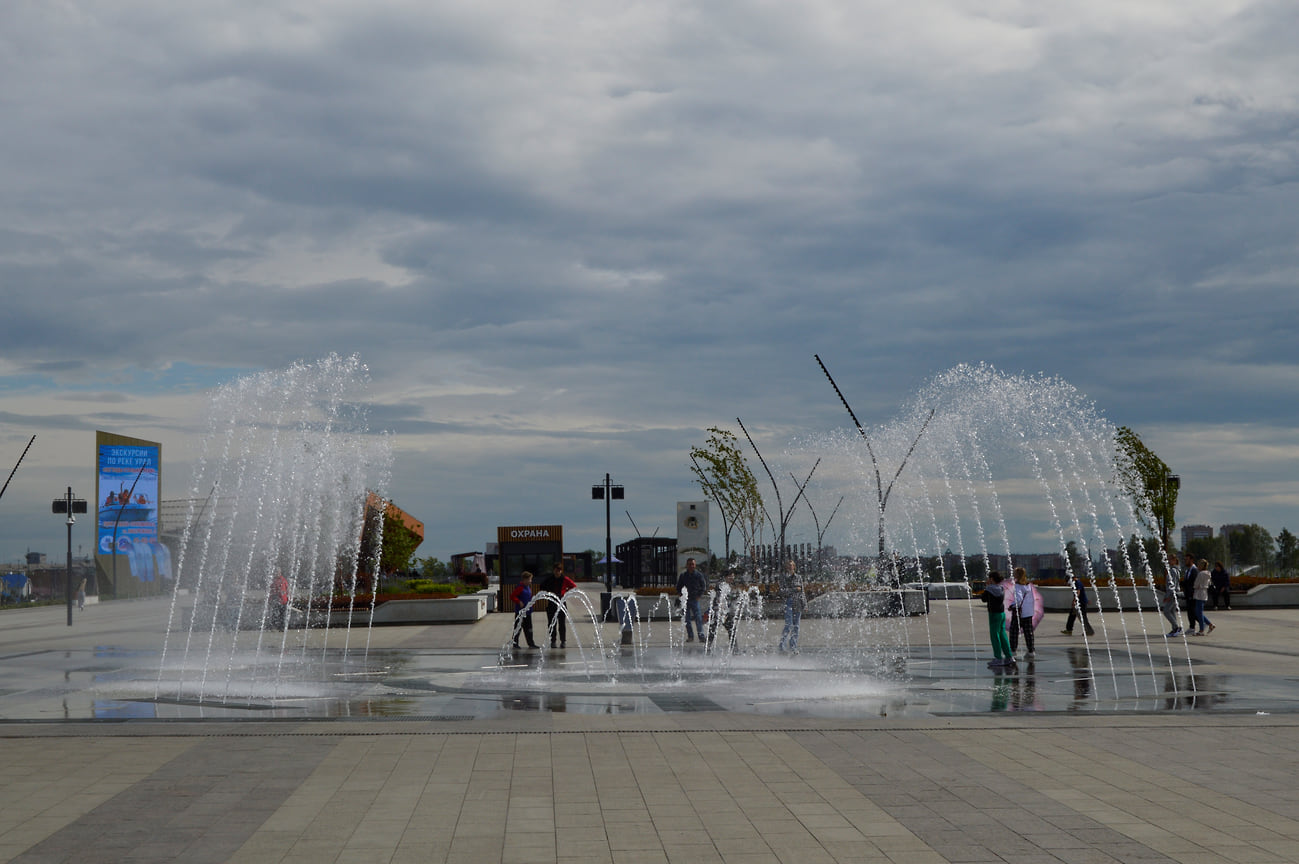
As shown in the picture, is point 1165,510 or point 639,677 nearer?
point 639,677

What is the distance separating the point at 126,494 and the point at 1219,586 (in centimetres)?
5471

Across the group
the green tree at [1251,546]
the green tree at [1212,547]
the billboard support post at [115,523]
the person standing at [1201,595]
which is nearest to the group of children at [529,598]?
the person standing at [1201,595]

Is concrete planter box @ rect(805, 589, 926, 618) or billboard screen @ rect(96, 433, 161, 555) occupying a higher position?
billboard screen @ rect(96, 433, 161, 555)

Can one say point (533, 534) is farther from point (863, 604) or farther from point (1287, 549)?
point (1287, 549)

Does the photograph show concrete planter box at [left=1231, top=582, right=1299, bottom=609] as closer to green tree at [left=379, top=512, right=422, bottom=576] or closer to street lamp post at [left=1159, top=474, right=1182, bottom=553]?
street lamp post at [left=1159, top=474, right=1182, bottom=553]

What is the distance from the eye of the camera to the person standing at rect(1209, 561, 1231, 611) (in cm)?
3244

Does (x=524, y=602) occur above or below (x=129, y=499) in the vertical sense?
below

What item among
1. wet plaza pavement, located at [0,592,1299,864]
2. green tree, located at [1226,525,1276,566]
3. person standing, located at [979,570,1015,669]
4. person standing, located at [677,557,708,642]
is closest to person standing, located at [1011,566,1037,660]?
person standing, located at [979,570,1015,669]

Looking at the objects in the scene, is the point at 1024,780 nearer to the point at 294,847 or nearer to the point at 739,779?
the point at 739,779

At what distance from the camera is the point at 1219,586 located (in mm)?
32750

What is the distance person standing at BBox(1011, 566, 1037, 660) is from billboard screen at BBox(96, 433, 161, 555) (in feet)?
180

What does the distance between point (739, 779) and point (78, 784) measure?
4701 mm

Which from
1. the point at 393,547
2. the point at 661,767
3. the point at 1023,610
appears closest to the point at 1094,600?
the point at 1023,610

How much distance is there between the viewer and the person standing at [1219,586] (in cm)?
3244
